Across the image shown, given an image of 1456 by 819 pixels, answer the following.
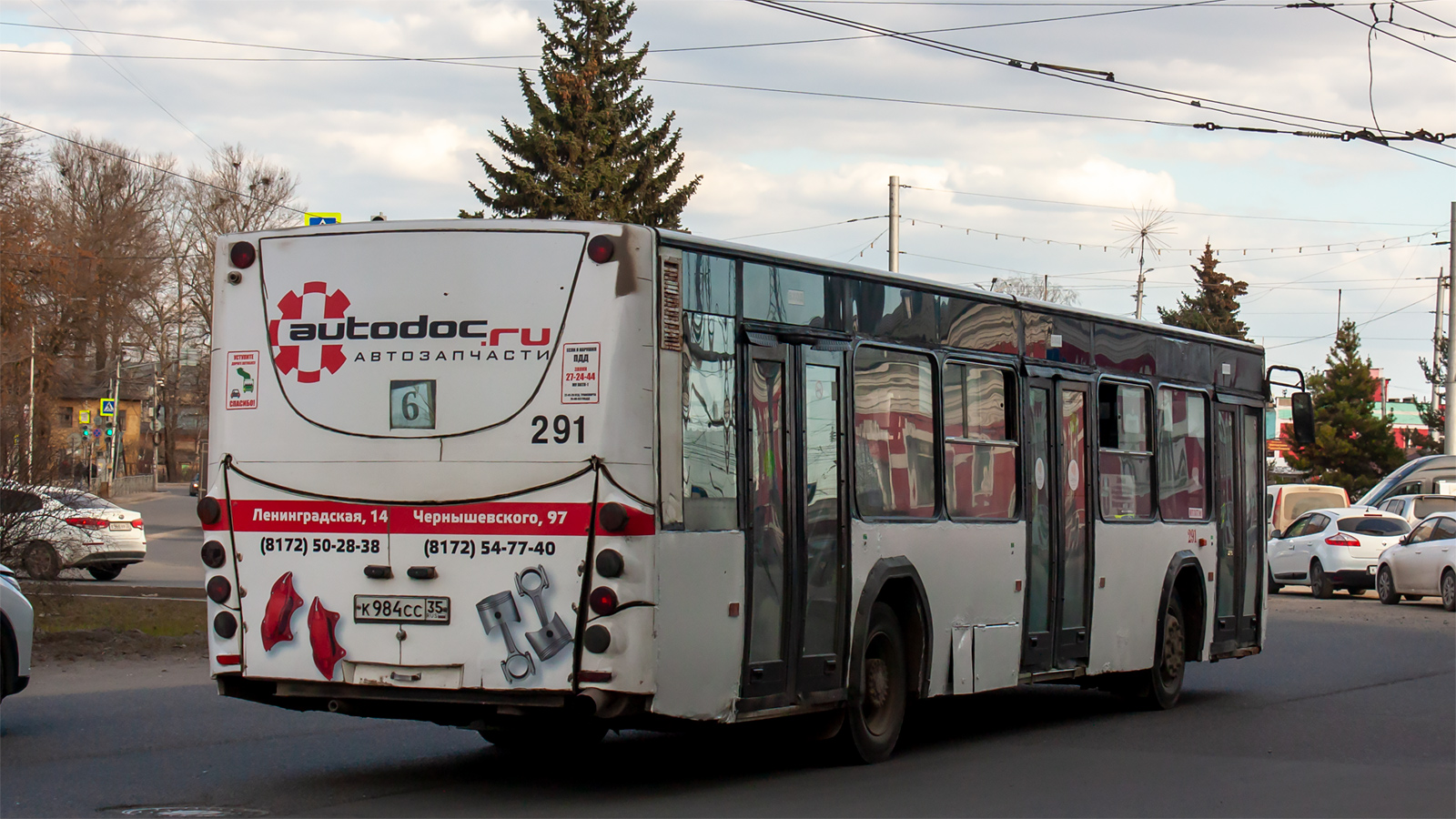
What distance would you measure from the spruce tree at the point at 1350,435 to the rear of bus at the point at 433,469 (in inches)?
2346

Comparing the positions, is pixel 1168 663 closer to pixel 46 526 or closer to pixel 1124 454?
pixel 1124 454

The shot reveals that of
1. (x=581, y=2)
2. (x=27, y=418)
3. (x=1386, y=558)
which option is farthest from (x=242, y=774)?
(x=581, y=2)

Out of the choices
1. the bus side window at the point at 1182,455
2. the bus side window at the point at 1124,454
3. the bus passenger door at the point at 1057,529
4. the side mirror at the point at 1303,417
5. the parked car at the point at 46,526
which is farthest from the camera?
the parked car at the point at 46,526

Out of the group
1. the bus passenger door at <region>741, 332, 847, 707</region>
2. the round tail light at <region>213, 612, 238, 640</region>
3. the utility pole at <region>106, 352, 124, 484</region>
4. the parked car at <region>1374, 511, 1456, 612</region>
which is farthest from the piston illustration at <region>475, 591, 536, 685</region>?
the utility pole at <region>106, 352, 124, 484</region>

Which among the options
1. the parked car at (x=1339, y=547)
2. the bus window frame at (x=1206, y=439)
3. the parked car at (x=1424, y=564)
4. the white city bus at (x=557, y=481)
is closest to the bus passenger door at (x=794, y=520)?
the white city bus at (x=557, y=481)

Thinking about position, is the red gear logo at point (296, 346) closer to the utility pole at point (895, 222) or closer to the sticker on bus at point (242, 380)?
the sticker on bus at point (242, 380)

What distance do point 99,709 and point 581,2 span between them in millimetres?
36884

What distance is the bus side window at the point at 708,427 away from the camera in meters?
8.09

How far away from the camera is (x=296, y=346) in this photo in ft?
27.3

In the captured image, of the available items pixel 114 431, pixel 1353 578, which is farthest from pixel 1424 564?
pixel 114 431

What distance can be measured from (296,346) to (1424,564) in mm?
22676

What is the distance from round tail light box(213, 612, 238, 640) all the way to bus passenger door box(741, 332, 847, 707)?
259 centimetres

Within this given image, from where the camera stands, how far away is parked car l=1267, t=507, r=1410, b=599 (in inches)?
1161

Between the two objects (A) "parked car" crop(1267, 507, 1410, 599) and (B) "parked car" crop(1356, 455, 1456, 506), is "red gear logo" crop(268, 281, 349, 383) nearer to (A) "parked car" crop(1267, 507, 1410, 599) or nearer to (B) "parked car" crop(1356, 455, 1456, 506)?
(A) "parked car" crop(1267, 507, 1410, 599)
